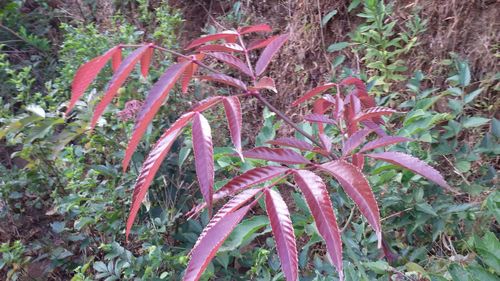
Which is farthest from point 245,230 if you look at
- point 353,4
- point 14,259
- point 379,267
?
point 353,4

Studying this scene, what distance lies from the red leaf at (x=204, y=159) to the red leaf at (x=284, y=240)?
0.33 feet

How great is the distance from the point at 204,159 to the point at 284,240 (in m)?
0.17

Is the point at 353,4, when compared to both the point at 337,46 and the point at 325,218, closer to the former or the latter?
the point at 337,46

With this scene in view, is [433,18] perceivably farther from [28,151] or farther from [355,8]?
[28,151]

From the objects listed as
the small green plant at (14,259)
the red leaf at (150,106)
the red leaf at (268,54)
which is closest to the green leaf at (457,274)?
the red leaf at (268,54)

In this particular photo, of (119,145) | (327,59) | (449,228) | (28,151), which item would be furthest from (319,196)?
(327,59)

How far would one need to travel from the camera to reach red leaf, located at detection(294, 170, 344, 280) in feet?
2.55

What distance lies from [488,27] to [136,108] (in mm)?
1399

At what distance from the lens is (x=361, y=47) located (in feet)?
7.97

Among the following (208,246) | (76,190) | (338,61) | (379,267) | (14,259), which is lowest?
(14,259)

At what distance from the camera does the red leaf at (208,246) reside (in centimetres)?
76

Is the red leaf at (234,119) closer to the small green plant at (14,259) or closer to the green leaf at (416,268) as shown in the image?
the green leaf at (416,268)

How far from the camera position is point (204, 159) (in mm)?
806

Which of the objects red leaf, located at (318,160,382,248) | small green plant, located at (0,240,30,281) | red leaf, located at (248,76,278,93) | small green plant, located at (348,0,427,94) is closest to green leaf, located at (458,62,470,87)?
small green plant, located at (348,0,427,94)
